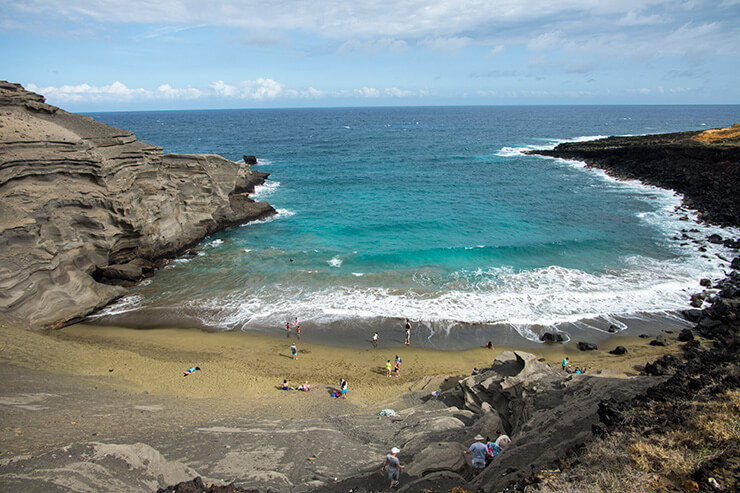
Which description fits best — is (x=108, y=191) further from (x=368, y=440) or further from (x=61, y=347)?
(x=368, y=440)

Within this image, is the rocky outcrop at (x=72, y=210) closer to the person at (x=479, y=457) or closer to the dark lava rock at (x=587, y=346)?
the person at (x=479, y=457)

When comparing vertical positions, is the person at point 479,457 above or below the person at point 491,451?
above

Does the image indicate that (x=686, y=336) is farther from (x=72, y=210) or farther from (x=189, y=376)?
(x=72, y=210)

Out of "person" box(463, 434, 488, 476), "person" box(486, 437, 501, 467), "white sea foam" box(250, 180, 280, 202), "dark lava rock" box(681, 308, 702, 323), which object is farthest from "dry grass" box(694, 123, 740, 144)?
"person" box(463, 434, 488, 476)

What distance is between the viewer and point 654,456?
23.1 feet

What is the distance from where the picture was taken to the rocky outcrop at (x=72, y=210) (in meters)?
19.2

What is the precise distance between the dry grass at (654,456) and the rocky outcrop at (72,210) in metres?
23.3

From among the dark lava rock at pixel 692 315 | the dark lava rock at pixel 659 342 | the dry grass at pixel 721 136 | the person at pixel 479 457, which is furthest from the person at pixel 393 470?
the dry grass at pixel 721 136

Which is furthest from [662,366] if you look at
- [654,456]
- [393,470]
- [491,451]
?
[393,470]

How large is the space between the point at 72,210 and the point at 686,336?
32576 millimetres

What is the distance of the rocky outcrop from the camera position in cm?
1925

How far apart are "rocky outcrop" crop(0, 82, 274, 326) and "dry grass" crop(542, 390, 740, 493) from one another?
76.5ft

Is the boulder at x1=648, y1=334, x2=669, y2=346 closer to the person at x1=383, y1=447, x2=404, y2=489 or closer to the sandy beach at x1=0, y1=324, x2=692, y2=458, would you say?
the sandy beach at x1=0, y1=324, x2=692, y2=458

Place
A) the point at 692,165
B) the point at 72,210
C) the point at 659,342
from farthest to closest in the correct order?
the point at 692,165, the point at 72,210, the point at 659,342
